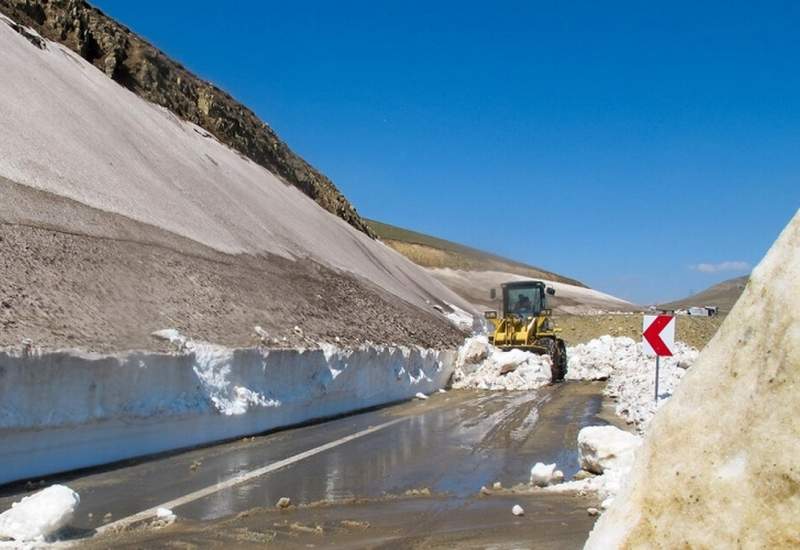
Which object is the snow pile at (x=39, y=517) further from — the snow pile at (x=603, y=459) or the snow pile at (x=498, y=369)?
the snow pile at (x=498, y=369)

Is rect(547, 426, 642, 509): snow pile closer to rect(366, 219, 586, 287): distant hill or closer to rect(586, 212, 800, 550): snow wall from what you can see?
rect(586, 212, 800, 550): snow wall

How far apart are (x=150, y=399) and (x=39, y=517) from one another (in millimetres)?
5466

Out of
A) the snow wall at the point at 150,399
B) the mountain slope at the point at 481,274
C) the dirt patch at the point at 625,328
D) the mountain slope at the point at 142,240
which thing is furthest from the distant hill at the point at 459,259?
the snow wall at the point at 150,399

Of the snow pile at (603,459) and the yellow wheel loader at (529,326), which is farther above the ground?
the yellow wheel loader at (529,326)

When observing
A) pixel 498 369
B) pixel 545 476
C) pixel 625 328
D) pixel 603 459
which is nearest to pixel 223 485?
pixel 545 476

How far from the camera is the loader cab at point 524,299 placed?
27.8m

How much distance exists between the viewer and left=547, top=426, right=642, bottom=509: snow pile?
28.8 feet

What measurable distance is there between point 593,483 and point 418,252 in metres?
111

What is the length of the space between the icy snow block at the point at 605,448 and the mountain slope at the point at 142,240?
22.3 ft

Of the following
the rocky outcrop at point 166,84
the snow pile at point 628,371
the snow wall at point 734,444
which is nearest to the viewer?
the snow wall at point 734,444

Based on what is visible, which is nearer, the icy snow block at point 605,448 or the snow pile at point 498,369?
the icy snow block at point 605,448

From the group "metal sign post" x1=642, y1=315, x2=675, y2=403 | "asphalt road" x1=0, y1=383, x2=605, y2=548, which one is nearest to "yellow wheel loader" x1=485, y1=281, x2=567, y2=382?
"metal sign post" x1=642, y1=315, x2=675, y2=403

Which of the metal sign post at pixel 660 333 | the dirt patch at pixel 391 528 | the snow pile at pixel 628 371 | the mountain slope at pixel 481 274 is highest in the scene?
the mountain slope at pixel 481 274

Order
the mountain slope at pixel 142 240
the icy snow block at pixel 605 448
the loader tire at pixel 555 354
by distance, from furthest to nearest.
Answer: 1. the loader tire at pixel 555 354
2. the mountain slope at pixel 142 240
3. the icy snow block at pixel 605 448
